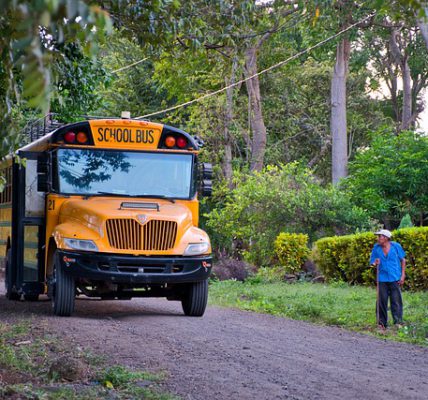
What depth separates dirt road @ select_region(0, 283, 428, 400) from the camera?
7965 millimetres

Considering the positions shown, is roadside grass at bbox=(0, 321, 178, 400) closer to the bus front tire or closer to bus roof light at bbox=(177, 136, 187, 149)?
bus roof light at bbox=(177, 136, 187, 149)

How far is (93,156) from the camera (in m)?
14.5

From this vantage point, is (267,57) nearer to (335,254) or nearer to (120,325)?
(335,254)

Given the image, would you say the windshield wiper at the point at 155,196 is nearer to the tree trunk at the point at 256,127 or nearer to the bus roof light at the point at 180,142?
the bus roof light at the point at 180,142

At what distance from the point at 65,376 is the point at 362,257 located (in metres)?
14.3

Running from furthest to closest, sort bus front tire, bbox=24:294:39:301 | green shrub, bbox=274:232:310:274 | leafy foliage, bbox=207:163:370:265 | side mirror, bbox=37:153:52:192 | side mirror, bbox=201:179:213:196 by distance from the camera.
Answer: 1. leafy foliage, bbox=207:163:370:265
2. green shrub, bbox=274:232:310:274
3. bus front tire, bbox=24:294:39:301
4. side mirror, bbox=201:179:213:196
5. side mirror, bbox=37:153:52:192

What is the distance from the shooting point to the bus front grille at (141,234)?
44.6ft

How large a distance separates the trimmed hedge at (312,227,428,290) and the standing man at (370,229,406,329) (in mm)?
5355

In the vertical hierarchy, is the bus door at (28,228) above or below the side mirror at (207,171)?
below

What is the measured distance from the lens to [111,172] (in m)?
14.5

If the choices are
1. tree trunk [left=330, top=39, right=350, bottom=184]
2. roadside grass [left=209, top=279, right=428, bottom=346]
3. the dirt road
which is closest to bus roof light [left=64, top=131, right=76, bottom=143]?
the dirt road

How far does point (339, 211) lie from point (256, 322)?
12446 mm

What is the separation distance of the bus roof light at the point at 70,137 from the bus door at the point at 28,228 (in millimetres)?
796

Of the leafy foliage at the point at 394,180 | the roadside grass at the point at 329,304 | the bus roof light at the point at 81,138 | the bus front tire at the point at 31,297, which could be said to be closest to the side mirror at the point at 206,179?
the bus roof light at the point at 81,138
